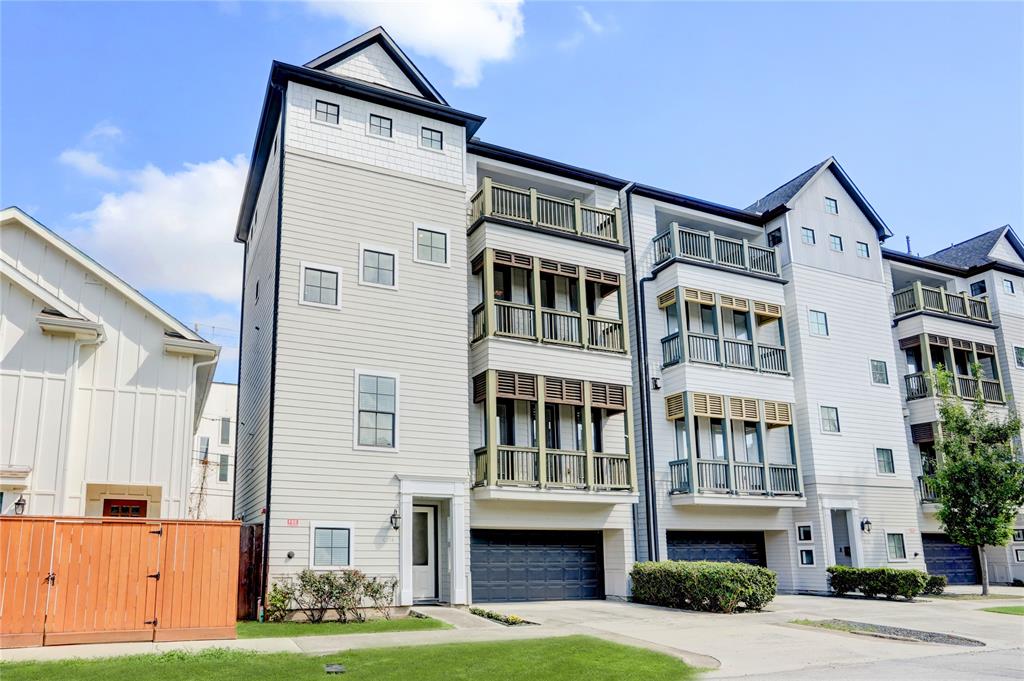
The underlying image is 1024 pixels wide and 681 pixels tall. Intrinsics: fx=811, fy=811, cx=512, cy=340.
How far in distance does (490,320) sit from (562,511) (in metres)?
5.19

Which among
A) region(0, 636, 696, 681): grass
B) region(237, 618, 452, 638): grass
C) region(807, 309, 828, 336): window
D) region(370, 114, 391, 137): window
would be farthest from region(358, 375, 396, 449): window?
region(807, 309, 828, 336): window

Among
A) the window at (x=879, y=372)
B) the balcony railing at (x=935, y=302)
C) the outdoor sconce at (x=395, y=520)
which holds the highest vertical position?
the balcony railing at (x=935, y=302)

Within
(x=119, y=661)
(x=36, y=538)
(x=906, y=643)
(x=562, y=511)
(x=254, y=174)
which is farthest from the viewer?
(x=254, y=174)

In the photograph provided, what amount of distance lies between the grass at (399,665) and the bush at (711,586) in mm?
6027

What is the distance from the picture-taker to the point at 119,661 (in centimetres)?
1075

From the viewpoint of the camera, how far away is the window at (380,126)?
20.0m

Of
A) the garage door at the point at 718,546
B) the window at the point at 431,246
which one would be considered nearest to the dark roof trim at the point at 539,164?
the window at the point at 431,246

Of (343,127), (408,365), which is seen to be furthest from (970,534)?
(343,127)

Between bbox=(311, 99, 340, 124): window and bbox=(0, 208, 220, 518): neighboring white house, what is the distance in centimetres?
588

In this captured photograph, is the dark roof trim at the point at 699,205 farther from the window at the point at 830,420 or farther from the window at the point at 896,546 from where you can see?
the window at the point at 896,546

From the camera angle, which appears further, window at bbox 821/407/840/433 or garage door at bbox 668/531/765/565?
window at bbox 821/407/840/433

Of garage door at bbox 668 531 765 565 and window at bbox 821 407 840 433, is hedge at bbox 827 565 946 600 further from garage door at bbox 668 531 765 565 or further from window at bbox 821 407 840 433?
window at bbox 821 407 840 433

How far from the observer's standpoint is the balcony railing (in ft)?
95.2

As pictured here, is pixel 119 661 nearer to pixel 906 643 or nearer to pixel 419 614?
pixel 419 614
